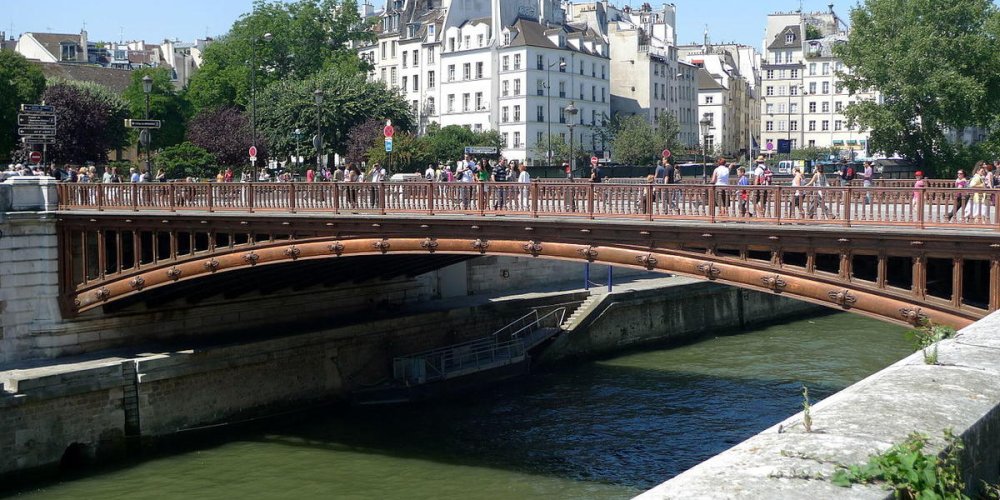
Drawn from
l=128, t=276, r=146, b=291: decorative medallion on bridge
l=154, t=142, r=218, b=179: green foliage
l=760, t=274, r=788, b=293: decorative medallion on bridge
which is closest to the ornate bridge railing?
l=760, t=274, r=788, b=293: decorative medallion on bridge

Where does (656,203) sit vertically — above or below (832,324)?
above

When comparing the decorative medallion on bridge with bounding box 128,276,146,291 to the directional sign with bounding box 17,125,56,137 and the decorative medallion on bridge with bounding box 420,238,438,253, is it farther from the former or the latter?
the decorative medallion on bridge with bounding box 420,238,438,253

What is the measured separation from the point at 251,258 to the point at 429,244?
459 centimetres

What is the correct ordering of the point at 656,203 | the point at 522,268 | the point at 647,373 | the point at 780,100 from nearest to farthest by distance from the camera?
Answer: the point at 656,203
the point at 647,373
the point at 522,268
the point at 780,100

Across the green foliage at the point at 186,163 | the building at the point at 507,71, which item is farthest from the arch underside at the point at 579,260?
the building at the point at 507,71

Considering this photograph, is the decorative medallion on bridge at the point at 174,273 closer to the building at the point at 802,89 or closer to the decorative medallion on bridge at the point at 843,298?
the decorative medallion on bridge at the point at 843,298

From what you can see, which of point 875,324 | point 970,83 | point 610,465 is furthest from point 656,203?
point 970,83

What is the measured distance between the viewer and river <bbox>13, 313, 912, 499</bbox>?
24141 millimetres

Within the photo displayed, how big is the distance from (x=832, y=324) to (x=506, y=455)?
22606mm

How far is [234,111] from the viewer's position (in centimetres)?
7269

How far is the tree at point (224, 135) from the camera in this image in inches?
2520

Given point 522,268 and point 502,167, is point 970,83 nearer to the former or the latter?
point 522,268

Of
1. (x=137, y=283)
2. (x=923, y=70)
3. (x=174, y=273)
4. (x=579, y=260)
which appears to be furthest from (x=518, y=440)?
(x=923, y=70)

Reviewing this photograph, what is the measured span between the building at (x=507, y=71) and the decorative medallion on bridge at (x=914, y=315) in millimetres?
63455
